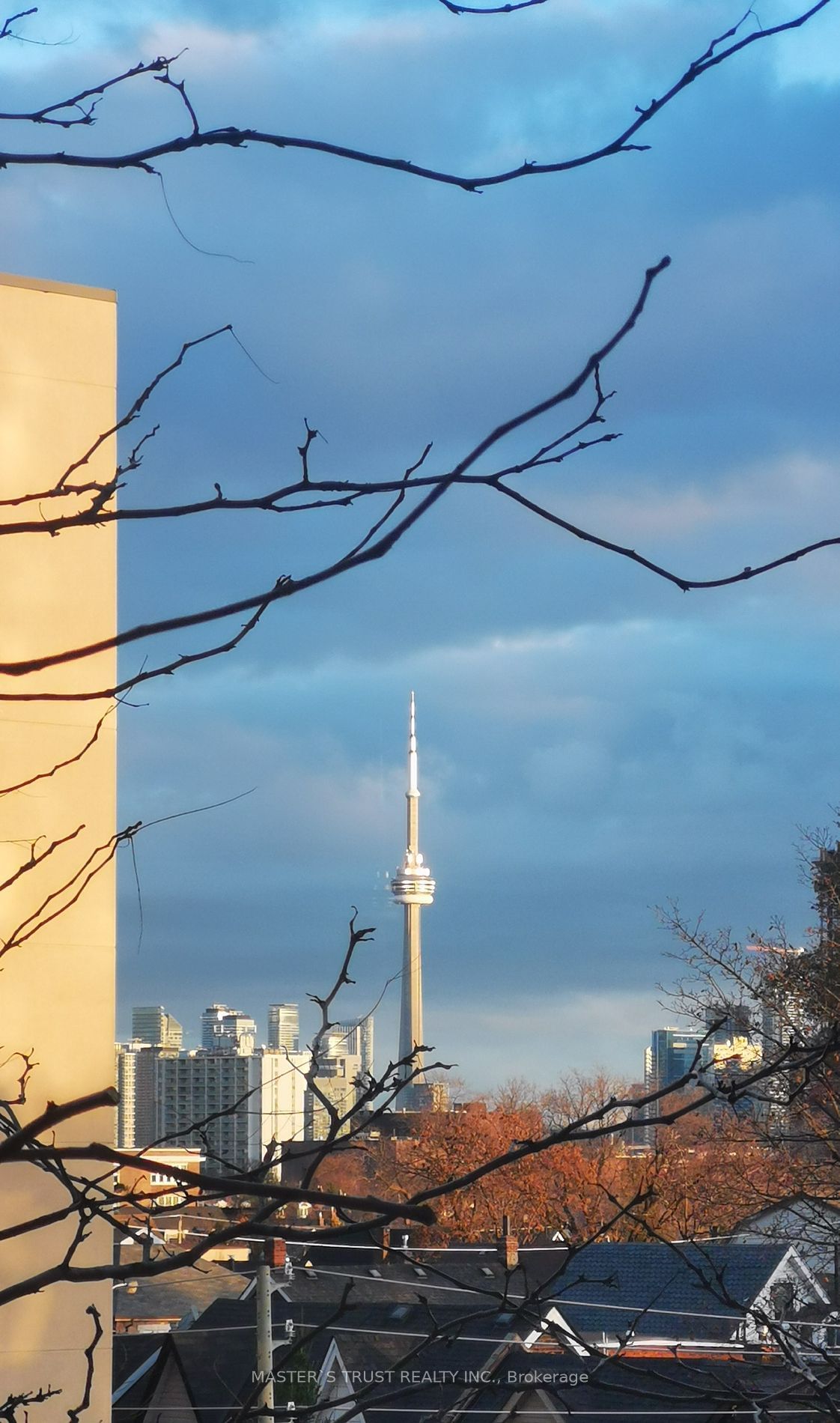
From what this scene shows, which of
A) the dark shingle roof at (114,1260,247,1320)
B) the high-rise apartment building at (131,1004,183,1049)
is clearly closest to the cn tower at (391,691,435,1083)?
the dark shingle roof at (114,1260,247,1320)

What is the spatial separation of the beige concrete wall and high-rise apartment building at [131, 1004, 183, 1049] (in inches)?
11.1

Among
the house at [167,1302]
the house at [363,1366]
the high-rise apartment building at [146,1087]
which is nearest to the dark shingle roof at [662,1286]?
the house at [363,1366]

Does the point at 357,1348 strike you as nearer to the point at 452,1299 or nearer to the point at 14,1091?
the point at 452,1299

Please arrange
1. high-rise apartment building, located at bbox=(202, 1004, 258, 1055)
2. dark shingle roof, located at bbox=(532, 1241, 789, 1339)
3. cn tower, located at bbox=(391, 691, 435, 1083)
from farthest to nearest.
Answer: cn tower, located at bbox=(391, 691, 435, 1083)
dark shingle roof, located at bbox=(532, 1241, 789, 1339)
high-rise apartment building, located at bbox=(202, 1004, 258, 1055)

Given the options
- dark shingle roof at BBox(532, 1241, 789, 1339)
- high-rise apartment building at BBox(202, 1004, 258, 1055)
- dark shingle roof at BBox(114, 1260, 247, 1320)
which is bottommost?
dark shingle roof at BBox(114, 1260, 247, 1320)

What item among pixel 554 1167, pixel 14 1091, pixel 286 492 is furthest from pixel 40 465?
pixel 554 1167

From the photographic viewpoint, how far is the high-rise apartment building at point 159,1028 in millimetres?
3385

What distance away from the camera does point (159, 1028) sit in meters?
6.38

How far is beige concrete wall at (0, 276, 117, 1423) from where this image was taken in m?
4.59

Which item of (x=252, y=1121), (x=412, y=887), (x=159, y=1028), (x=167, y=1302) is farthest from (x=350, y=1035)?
(x=412, y=887)

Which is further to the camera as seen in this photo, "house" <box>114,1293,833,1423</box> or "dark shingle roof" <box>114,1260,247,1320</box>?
"dark shingle roof" <box>114,1260,247,1320</box>

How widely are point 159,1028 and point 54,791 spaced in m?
1.94

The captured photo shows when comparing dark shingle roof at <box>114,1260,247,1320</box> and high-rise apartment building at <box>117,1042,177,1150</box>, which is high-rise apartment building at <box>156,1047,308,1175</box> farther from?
dark shingle roof at <box>114,1260,247,1320</box>

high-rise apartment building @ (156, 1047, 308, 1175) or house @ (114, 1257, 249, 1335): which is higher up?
high-rise apartment building @ (156, 1047, 308, 1175)
